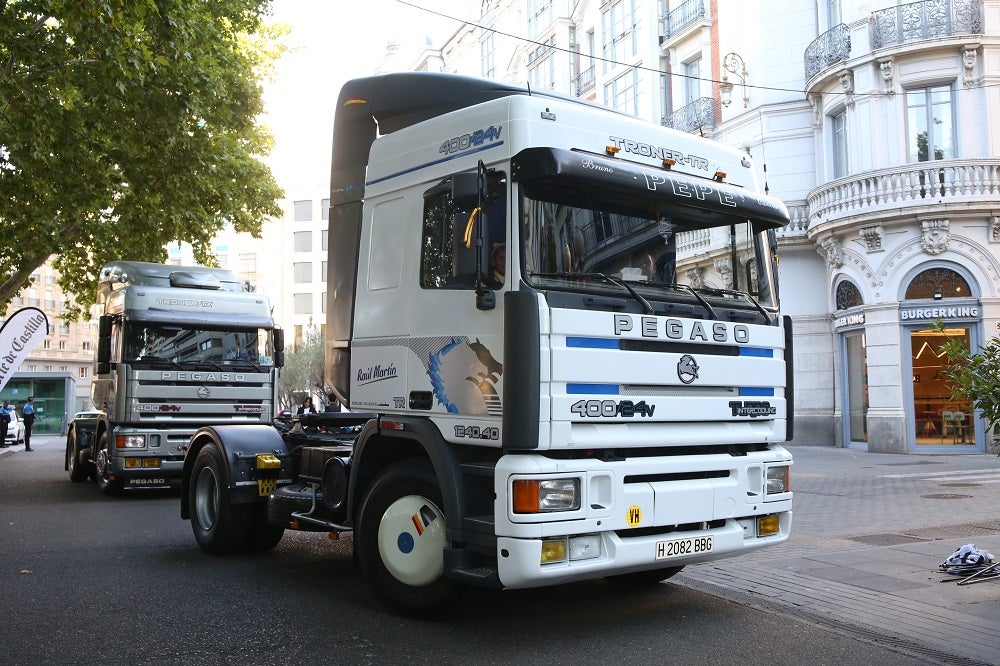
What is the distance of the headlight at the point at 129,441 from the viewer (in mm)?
13523

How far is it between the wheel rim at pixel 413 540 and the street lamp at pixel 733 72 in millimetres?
23881

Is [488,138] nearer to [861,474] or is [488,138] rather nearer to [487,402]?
[487,402]

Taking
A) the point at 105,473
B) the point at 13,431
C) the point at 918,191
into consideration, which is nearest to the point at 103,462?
the point at 105,473

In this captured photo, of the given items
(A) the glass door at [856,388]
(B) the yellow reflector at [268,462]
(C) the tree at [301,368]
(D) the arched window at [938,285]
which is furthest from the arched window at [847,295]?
(C) the tree at [301,368]

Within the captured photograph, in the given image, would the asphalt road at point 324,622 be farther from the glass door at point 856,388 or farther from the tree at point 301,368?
the tree at point 301,368

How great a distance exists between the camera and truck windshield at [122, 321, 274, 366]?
13.7 meters

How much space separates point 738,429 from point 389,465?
2.39 metres

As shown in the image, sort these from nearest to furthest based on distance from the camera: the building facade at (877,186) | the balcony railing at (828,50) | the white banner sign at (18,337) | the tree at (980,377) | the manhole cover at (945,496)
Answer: the tree at (980,377)
the white banner sign at (18,337)
the manhole cover at (945,496)
the building facade at (877,186)
the balcony railing at (828,50)

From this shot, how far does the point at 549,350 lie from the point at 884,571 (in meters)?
4.21

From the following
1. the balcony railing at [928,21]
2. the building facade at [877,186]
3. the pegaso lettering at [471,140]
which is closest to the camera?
the pegaso lettering at [471,140]

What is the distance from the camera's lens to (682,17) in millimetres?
31266

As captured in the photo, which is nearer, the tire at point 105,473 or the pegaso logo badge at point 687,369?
the pegaso logo badge at point 687,369

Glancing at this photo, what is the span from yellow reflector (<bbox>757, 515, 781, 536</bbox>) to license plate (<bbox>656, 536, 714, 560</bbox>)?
549mm

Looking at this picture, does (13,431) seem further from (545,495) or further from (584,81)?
(545,495)
